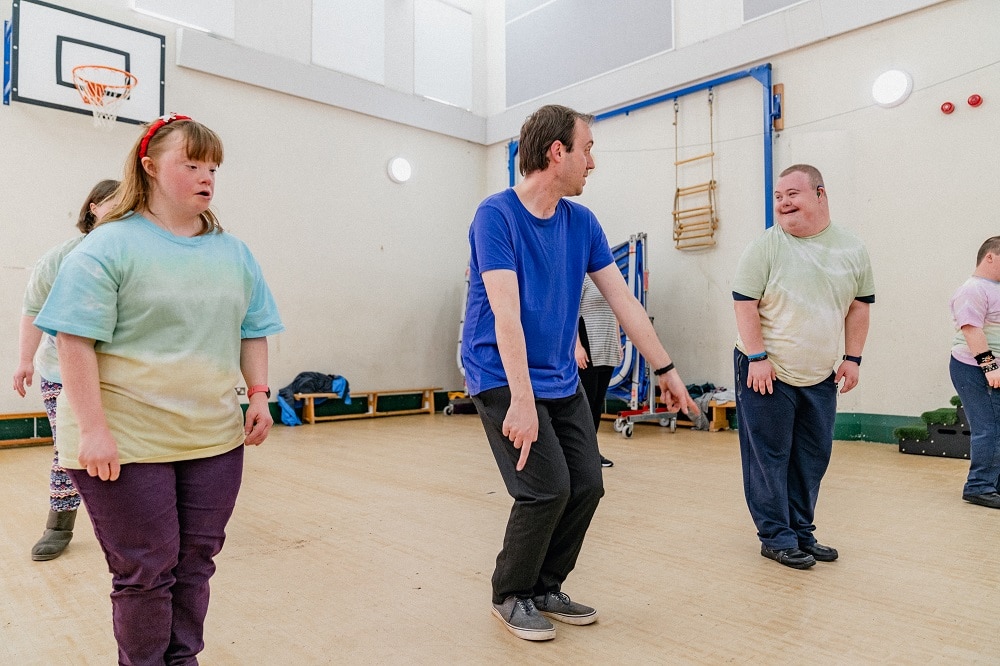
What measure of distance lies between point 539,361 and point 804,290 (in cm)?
121

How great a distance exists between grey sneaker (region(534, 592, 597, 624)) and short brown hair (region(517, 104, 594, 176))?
4.05ft

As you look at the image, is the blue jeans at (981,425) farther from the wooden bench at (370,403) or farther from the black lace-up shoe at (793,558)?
the wooden bench at (370,403)

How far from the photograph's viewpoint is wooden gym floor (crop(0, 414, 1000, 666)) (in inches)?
75.7

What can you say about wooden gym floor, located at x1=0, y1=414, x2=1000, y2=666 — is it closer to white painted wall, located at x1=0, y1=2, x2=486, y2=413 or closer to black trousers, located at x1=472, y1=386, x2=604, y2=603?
black trousers, located at x1=472, y1=386, x2=604, y2=603

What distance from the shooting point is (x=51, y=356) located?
101 inches

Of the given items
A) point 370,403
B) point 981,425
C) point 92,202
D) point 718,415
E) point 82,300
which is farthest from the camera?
point 370,403

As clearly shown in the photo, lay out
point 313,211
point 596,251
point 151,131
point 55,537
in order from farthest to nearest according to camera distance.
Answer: point 313,211 → point 55,537 → point 596,251 → point 151,131

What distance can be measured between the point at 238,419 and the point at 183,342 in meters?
0.22

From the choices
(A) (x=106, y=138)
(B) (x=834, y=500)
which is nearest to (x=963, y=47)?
(B) (x=834, y=500)

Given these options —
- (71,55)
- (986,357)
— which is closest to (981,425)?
(986,357)

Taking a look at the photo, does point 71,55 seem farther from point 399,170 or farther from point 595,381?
point 595,381

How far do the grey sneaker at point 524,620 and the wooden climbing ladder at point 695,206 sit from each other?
5.84 m

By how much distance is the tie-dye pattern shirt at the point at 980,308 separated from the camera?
11.5ft

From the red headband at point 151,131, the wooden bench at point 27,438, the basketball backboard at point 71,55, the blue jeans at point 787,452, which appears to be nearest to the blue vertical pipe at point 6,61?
the basketball backboard at point 71,55
